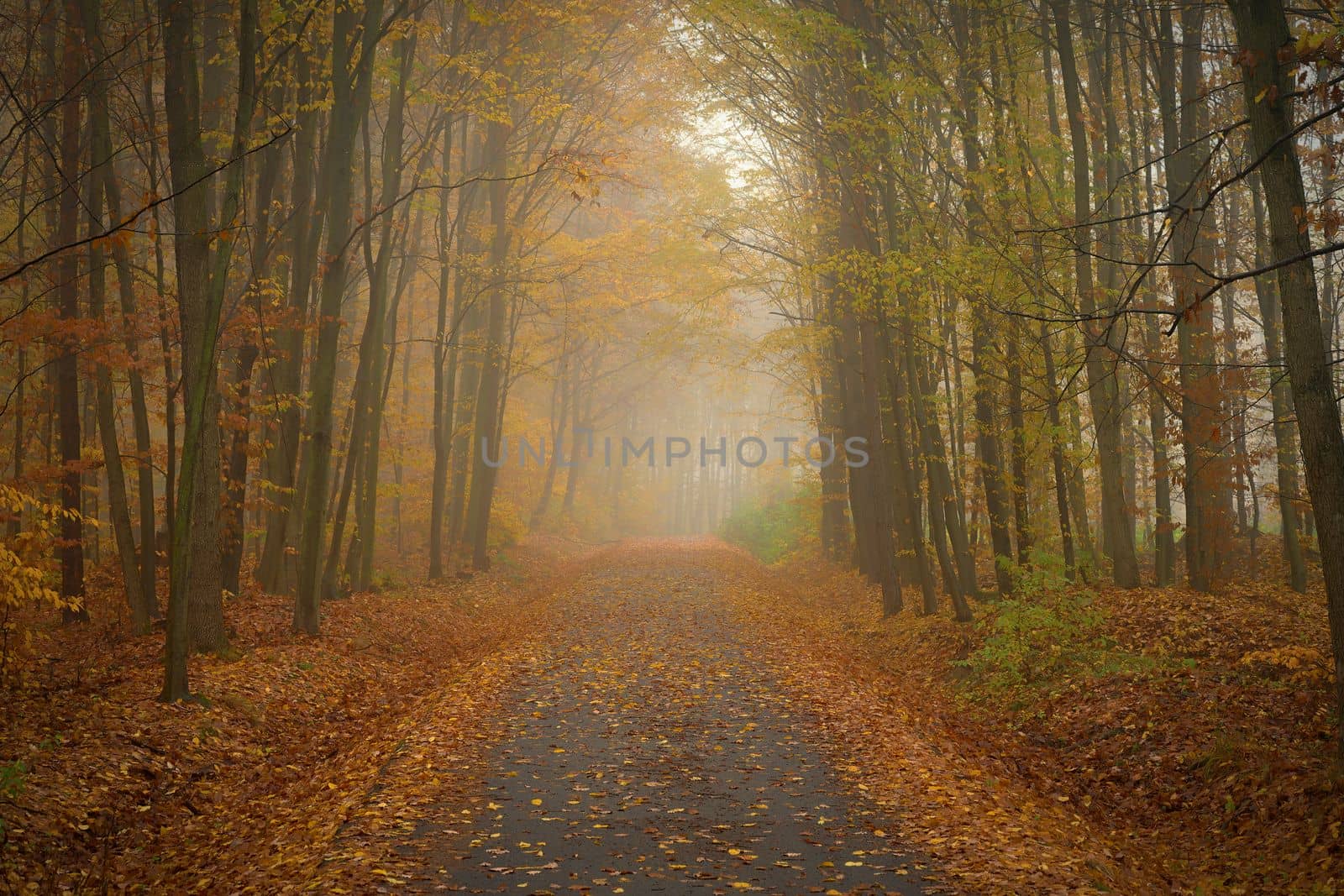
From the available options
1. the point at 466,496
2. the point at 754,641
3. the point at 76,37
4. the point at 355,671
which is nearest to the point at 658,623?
the point at 754,641

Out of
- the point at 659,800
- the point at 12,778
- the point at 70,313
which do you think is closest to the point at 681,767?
the point at 659,800

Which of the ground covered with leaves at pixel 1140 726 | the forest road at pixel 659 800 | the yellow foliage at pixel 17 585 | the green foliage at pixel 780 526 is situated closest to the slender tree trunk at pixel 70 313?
the yellow foliage at pixel 17 585

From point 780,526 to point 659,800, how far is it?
2711cm

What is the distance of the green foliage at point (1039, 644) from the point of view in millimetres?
9875

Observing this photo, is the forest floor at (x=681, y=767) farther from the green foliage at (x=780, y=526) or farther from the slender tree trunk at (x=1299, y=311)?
the green foliage at (x=780, y=526)

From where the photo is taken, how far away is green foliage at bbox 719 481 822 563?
27.9m

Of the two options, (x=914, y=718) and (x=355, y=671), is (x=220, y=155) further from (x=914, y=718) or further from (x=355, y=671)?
(x=914, y=718)

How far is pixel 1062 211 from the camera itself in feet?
42.6

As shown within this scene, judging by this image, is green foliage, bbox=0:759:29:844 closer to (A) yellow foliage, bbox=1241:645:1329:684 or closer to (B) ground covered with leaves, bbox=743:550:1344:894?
(B) ground covered with leaves, bbox=743:550:1344:894

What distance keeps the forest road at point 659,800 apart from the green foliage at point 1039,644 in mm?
2701

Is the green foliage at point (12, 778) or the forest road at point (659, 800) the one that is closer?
the forest road at point (659, 800)

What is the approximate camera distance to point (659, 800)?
6.47 meters

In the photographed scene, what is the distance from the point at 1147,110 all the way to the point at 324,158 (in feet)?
46.8

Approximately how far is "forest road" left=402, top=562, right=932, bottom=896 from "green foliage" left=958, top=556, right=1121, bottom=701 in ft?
8.86
